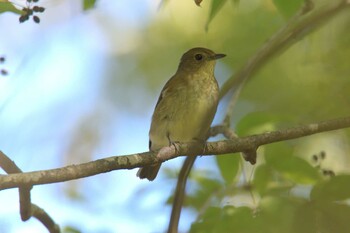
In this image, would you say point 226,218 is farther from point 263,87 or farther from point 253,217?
point 263,87

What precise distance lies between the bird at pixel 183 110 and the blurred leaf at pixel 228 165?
898mm

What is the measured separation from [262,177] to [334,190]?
796 mm

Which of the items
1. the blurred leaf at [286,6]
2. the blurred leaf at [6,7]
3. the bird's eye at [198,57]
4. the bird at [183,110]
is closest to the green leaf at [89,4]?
the blurred leaf at [6,7]

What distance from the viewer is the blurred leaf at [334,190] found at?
2.78 m

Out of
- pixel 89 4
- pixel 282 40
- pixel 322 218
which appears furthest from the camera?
pixel 282 40

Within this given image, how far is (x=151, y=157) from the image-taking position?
10.2 feet

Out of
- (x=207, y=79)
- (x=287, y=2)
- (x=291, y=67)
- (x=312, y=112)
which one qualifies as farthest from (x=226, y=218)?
(x=291, y=67)

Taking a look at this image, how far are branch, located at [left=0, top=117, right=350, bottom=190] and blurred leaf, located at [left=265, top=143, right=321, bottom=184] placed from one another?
0.19m

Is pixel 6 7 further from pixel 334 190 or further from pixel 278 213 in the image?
pixel 334 190

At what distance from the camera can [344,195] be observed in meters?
2.76

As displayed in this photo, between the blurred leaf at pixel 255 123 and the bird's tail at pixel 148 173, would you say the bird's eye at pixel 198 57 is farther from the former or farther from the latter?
the blurred leaf at pixel 255 123

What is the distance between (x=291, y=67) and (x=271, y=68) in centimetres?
41

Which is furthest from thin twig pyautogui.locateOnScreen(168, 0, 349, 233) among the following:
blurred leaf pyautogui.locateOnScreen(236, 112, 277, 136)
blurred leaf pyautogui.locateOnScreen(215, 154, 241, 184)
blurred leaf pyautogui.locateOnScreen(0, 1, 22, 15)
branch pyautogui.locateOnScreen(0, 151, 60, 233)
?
blurred leaf pyautogui.locateOnScreen(0, 1, 22, 15)

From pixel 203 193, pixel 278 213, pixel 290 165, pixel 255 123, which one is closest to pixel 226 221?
pixel 278 213
